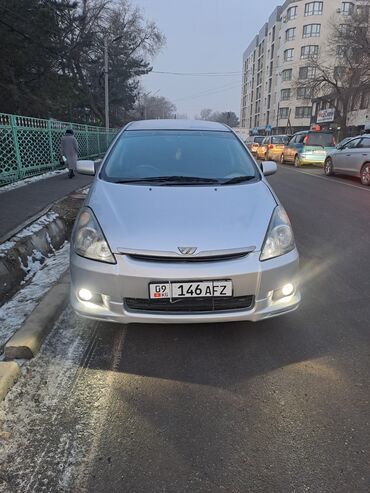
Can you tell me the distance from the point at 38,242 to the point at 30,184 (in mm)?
5096

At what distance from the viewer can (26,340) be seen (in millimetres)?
2852

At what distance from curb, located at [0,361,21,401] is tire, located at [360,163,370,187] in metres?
12.0

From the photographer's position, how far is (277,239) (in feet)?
9.64

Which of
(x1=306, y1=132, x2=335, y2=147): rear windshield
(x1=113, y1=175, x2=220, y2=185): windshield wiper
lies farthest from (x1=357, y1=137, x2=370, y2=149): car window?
(x1=113, y1=175, x2=220, y2=185): windshield wiper

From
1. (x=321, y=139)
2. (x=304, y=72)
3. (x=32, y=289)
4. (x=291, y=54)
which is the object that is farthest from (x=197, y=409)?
(x=291, y=54)

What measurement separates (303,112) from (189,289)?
7265cm

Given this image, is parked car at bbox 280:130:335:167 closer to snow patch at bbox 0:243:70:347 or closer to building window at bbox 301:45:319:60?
snow patch at bbox 0:243:70:347

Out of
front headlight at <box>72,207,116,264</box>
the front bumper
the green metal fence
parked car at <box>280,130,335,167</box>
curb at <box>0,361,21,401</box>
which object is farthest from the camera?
parked car at <box>280,130,335,167</box>

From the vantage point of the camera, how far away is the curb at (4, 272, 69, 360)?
9.17 feet

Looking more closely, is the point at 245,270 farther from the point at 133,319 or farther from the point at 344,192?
the point at 344,192

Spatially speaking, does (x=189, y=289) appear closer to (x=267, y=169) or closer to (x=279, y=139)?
(x=267, y=169)

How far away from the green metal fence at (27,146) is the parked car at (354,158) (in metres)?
9.80

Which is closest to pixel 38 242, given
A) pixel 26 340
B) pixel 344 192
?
pixel 26 340

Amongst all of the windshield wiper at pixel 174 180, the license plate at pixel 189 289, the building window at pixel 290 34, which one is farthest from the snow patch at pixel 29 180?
the building window at pixel 290 34
